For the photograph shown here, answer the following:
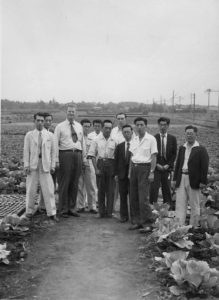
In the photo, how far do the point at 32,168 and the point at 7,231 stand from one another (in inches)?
49.0

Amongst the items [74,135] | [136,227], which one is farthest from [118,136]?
[136,227]

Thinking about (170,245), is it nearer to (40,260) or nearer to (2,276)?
(40,260)

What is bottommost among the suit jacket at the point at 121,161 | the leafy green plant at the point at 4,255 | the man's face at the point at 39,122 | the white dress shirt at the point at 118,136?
the leafy green plant at the point at 4,255

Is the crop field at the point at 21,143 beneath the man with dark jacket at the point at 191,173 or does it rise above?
beneath

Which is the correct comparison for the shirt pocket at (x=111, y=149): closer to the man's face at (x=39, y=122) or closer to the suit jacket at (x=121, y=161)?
the suit jacket at (x=121, y=161)

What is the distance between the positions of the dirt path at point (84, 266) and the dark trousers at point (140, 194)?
0.30 meters

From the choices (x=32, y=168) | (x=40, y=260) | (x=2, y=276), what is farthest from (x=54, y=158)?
(x=2, y=276)

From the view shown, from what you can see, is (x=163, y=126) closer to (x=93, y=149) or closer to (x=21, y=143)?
(x=93, y=149)

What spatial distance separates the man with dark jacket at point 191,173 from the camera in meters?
6.04

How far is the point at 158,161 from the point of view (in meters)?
7.18

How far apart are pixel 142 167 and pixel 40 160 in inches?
67.4

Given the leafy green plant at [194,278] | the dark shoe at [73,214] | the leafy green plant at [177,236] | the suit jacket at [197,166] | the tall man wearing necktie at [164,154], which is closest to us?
the leafy green plant at [194,278]

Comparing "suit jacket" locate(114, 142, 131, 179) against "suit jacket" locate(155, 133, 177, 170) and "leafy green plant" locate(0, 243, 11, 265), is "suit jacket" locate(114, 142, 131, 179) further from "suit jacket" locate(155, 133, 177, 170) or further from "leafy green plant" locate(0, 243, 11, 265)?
"leafy green plant" locate(0, 243, 11, 265)

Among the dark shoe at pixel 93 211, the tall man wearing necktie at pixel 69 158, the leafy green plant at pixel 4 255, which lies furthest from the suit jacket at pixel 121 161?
the leafy green plant at pixel 4 255
